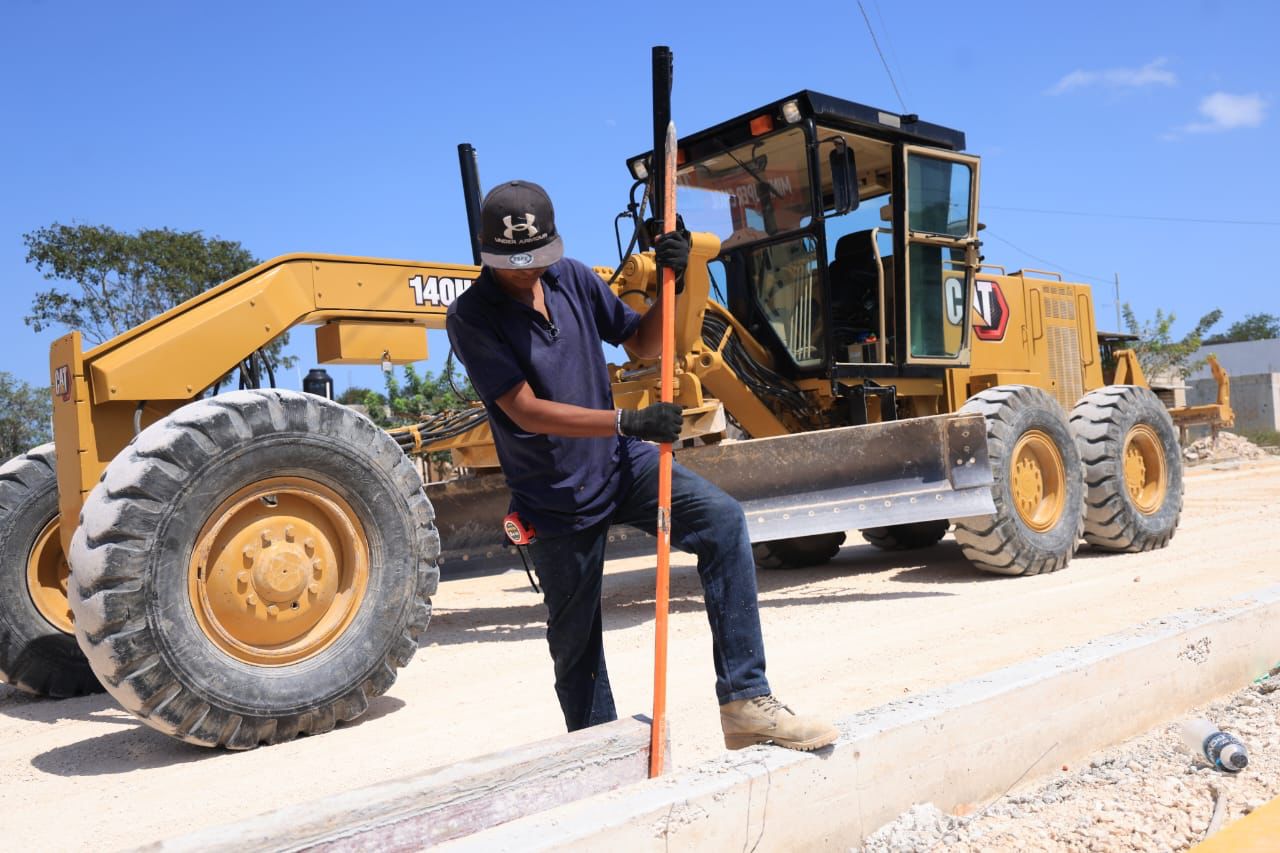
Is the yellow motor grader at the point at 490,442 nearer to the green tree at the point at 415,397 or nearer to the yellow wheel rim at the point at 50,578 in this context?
the yellow wheel rim at the point at 50,578

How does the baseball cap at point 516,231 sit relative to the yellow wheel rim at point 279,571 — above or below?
above

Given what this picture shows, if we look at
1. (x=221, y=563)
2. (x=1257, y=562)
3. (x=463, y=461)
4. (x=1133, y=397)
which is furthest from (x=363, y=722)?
(x=1133, y=397)

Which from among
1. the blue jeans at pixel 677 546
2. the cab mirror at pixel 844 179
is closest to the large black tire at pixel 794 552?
the cab mirror at pixel 844 179

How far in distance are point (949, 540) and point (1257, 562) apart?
3652 mm

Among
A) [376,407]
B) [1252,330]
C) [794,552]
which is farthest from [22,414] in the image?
[1252,330]

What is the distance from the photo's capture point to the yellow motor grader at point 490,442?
4402mm

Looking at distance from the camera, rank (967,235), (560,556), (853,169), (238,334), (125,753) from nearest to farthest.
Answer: (560,556)
(125,753)
(238,334)
(853,169)
(967,235)

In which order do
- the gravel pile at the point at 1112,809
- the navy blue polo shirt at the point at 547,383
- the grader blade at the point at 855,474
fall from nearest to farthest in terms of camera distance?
the gravel pile at the point at 1112,809 < the navy blue polo shirt at the point at 547,383 < the grader blade at the point at 855,474

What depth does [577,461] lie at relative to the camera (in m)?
3.22

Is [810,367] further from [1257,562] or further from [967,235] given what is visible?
[1257,562]

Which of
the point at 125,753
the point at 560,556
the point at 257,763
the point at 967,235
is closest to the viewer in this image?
the point at 560,556

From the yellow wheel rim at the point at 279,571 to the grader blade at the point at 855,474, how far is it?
2.25 m

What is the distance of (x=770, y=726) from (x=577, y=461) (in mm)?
930

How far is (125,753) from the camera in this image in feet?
14.8
